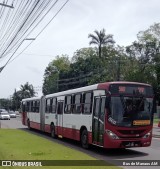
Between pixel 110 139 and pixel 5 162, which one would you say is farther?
pixel 110 139

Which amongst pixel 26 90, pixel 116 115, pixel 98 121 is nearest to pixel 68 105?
pixel 98 121

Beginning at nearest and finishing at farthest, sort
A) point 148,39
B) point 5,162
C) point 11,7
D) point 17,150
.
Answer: point 5,162
point 11,7
point 17,150
point 148,39

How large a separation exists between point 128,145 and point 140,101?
1.81 meters

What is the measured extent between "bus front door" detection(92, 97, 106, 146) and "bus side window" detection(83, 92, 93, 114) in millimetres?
597

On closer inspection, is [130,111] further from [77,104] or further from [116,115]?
[77,104]

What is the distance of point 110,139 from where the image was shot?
15.2m

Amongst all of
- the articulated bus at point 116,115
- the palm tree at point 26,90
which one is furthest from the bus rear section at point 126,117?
the palm tree at point 26,90

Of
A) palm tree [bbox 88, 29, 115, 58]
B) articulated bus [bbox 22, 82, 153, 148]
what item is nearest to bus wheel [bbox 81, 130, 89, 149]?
articulated bus [bbox 22, 82, 153, 148]

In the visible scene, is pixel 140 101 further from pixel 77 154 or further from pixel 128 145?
pixel 77 154

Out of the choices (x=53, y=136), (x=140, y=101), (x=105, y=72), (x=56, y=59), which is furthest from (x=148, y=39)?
(x=140, y=101)

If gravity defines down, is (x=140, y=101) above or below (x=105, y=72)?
below

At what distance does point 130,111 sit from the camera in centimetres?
1552

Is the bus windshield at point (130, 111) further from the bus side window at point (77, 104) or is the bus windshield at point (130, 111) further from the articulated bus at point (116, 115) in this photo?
the bus side window at point (77, 104)

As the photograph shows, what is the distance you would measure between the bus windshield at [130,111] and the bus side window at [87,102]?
1919 mm
